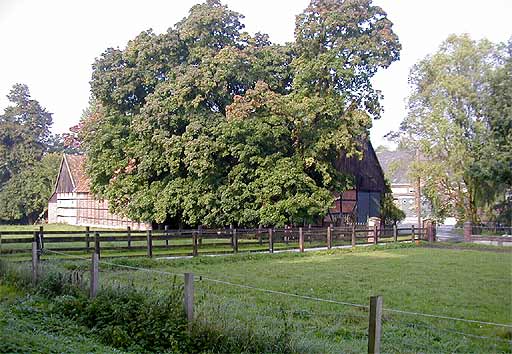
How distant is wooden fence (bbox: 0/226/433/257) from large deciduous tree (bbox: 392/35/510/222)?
4874 millimetres

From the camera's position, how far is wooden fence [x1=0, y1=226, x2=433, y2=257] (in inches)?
641

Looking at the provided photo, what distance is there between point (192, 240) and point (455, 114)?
1888 centimetres

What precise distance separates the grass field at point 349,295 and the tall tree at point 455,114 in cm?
1221

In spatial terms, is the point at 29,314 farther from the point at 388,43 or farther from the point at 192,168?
the point at 388,43

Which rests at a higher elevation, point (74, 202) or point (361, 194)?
point (361, 194)

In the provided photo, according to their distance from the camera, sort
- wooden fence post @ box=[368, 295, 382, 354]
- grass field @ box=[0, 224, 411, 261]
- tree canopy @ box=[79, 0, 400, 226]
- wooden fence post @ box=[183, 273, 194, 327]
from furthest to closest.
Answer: tree canopy @ box=[79, 0, 400, 226] < grass field @ box=[0, 224, 411, 261] < wooden fence post @ box=[183, 273, 194, 327] < wooden fence post @ box=[368, 295, 382, 354]

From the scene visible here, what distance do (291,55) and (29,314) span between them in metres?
23.8

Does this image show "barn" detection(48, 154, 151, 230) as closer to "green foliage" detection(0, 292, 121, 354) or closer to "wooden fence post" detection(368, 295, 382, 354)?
"green foliage" detection(0, 292, 121, 354)

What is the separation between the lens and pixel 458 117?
103 ft

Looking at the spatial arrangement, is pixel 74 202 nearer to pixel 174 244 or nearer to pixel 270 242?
pixel 174 244

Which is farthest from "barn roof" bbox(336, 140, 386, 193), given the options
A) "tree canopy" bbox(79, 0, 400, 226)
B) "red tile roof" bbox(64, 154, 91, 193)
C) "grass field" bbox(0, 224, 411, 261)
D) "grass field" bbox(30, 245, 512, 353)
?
"red tile roof" bbox(64, 154, 91, 193)

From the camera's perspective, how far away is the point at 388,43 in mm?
28109

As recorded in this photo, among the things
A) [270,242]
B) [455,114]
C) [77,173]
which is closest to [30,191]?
[77,173]

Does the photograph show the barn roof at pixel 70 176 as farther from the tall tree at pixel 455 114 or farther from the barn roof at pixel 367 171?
the tall tree at pixel 455 114
